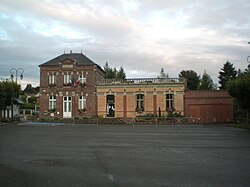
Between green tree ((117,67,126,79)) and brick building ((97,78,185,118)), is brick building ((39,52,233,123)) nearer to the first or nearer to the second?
brick building ((97,78,185,118))

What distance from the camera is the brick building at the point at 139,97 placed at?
150 ft

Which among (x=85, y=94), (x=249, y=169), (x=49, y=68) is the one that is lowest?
(x=249, y=169)

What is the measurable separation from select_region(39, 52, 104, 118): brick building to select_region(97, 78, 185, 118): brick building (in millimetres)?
1671

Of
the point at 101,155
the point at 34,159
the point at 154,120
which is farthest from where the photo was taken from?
the point at 154,120

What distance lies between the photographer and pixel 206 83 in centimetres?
7644

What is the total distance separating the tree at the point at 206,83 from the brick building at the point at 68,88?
33.1 metres

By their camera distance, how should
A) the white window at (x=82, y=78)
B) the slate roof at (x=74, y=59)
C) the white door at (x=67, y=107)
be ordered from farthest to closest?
the slate roof at (x=74, y=59) < the white window at (x=82, y=78) < the white door at (x=67, y=107)

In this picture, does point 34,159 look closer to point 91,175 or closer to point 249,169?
point 91,175

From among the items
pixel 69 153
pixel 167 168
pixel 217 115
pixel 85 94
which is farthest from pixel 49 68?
pixel 167 168

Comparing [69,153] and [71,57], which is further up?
[71,57]

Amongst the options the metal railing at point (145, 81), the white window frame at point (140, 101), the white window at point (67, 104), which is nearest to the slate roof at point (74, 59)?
the metal railing at point (145, 81)

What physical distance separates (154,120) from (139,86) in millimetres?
7573

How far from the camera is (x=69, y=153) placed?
12281 millimetres

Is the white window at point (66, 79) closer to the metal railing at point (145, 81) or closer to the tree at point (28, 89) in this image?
the metal railing at point (145, 81)
